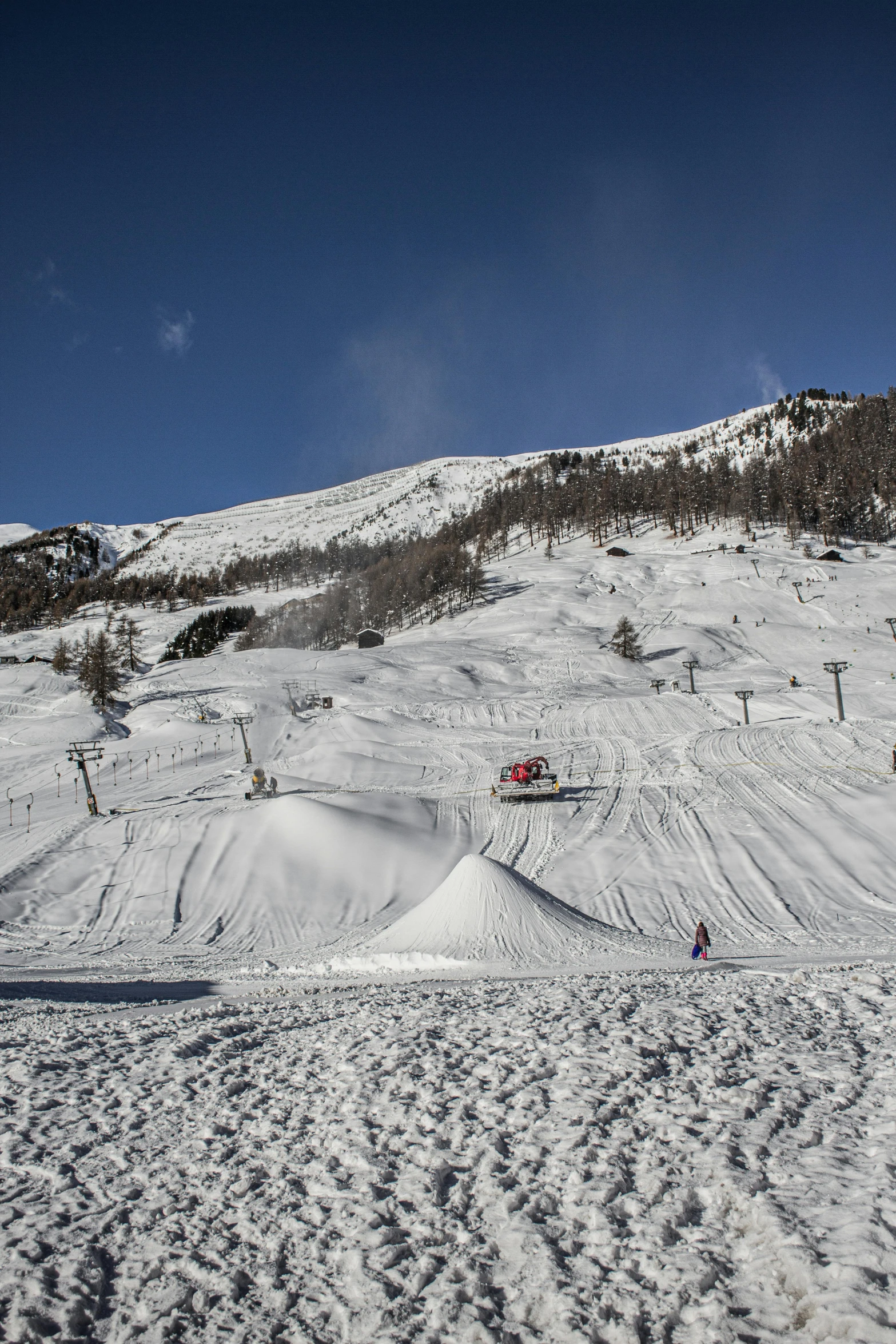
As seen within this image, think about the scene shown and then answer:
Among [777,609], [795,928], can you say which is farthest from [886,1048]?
[777,609]

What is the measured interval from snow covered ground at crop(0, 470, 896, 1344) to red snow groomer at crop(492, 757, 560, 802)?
2.85 feet

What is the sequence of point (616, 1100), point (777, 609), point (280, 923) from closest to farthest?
point (616, 1100), point (280, 923), point (777, 609)

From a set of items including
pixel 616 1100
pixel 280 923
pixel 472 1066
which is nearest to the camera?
pixel 616 1100

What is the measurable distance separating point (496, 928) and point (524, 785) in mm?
11960

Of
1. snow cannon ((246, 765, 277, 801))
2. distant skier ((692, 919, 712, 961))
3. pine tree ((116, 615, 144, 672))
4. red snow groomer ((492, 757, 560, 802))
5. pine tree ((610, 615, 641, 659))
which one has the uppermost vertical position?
pine tree ((116, 615, 144, 672))

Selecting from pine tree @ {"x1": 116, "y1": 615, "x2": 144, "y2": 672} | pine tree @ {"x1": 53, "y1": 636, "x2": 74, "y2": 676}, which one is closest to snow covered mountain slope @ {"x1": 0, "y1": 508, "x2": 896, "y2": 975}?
pine tree @ {"x1": 53, "y1": 636, "x2": 74, "y2": 676}

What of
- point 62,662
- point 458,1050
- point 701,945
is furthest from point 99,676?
point 458,1050

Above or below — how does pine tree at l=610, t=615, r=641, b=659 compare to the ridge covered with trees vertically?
below

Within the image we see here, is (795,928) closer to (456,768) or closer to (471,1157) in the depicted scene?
(471,1157)

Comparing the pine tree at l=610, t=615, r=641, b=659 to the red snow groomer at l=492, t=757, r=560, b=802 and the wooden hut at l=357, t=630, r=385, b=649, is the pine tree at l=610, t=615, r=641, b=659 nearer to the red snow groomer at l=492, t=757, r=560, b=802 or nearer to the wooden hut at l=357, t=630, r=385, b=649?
the wooden hut at l=357, t=630, r=385, b=649

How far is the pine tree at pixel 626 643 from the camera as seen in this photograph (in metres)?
54.8

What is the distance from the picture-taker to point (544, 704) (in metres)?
42.9

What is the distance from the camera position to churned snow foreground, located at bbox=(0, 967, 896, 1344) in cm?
291

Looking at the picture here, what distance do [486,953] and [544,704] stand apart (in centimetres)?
3155
